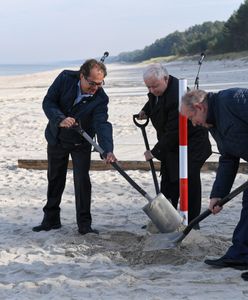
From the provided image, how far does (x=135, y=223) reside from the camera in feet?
19.5

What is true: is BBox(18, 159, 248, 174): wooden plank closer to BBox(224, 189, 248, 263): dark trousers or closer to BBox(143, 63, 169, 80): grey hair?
BBox(143, 63, 169, 80): grey hair

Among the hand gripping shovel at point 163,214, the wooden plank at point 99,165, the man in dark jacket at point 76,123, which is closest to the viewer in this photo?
Result: the hand gripping shovel at point 163,214

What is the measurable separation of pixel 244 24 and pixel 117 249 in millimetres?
62321

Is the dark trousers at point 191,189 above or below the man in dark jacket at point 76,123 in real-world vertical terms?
below

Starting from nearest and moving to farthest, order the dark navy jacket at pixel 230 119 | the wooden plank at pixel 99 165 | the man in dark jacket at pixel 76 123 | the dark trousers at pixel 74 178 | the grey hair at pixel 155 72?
the dark navy jacket at pixel 230 119
the grey hair at pixel 155 72
the man in dark jacket at pixel 76 123
the dark trousers at pixel 74 178
the wooden plank at pixel 99 165

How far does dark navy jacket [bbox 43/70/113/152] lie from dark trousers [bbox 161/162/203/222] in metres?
0.73

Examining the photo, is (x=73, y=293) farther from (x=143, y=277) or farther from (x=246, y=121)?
(x=246, y=121)

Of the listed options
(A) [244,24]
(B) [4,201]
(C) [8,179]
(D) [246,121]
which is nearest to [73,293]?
(D) [246,121]

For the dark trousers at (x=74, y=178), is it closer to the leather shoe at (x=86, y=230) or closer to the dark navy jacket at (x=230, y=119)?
the leather shoe at (x=86, y=230)

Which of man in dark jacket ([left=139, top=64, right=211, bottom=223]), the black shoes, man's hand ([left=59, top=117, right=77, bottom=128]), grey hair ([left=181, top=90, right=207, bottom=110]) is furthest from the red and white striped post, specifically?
grey hair ([left=181, top=90, right=207, bottom=110])

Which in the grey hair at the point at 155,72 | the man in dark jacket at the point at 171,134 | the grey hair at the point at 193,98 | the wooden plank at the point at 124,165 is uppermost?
the grey hair at the point at 155,72

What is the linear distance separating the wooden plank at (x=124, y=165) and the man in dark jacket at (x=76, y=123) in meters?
2.49

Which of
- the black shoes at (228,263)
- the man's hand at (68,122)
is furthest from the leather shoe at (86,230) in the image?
the black shoes at (228,263)

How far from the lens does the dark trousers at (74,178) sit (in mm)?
5422
